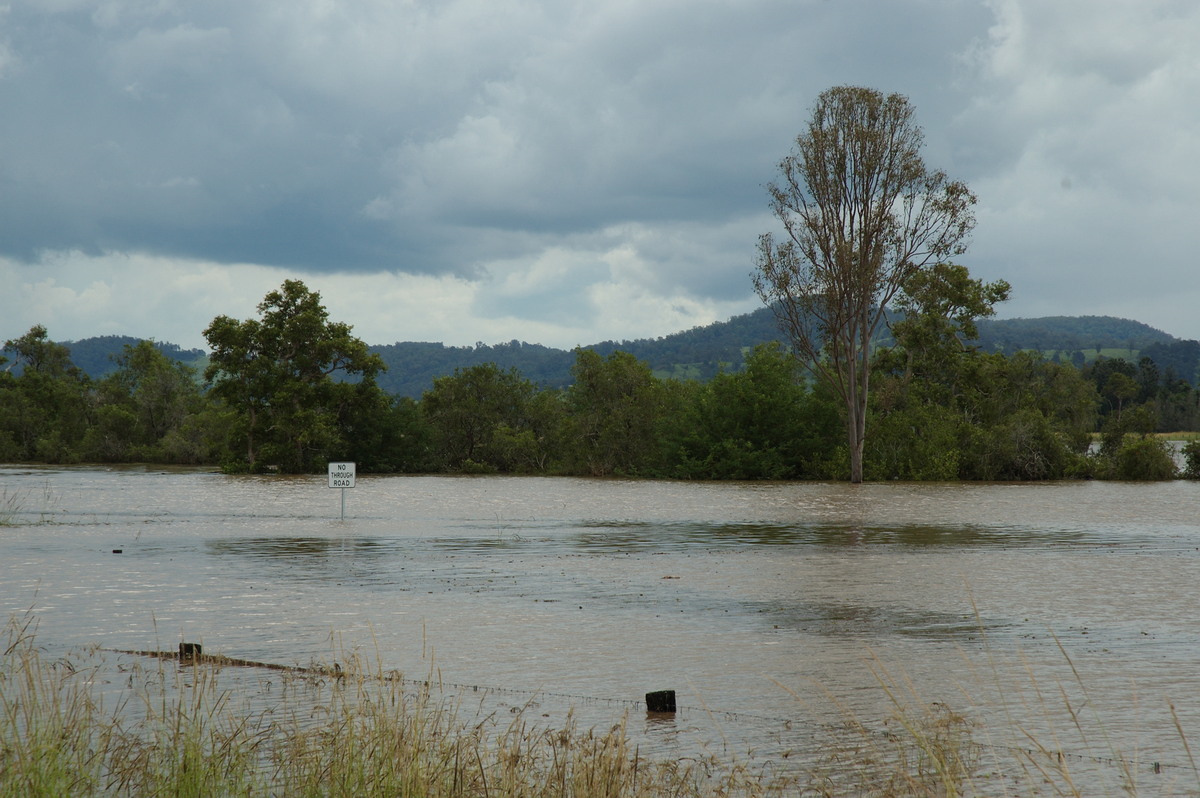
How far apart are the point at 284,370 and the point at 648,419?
72.1 ft

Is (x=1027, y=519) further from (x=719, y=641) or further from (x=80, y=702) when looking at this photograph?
(x=80, y=702)

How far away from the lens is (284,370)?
6231 cm

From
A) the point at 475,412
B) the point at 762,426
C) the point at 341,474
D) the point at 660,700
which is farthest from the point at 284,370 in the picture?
the point at 660,700

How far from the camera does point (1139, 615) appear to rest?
11.1 metres

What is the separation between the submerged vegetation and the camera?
5041 cm

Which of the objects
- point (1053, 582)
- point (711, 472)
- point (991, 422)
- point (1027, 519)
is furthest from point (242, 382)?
point (1053, 582)

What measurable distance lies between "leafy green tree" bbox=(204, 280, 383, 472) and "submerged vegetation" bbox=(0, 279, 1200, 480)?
0.39 ft

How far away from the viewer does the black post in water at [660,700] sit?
274 inches

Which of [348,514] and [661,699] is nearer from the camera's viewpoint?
[661,699]

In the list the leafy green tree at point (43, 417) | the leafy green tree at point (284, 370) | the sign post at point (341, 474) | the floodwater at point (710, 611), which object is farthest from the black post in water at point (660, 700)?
the leafy green tree at point (43, 417)

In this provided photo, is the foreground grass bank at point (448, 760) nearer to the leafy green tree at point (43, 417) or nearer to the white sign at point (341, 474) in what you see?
the white sign at point (341, 474)

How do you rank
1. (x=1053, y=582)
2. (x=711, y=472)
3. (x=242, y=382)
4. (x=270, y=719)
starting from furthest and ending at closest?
1. (x=242, y=382)
2. (x=711, y=472)
3. (x=1053, y=582)
4. (x=270, y=719)

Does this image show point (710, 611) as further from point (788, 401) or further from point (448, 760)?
point (788, 401)

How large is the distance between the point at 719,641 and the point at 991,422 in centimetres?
5184
